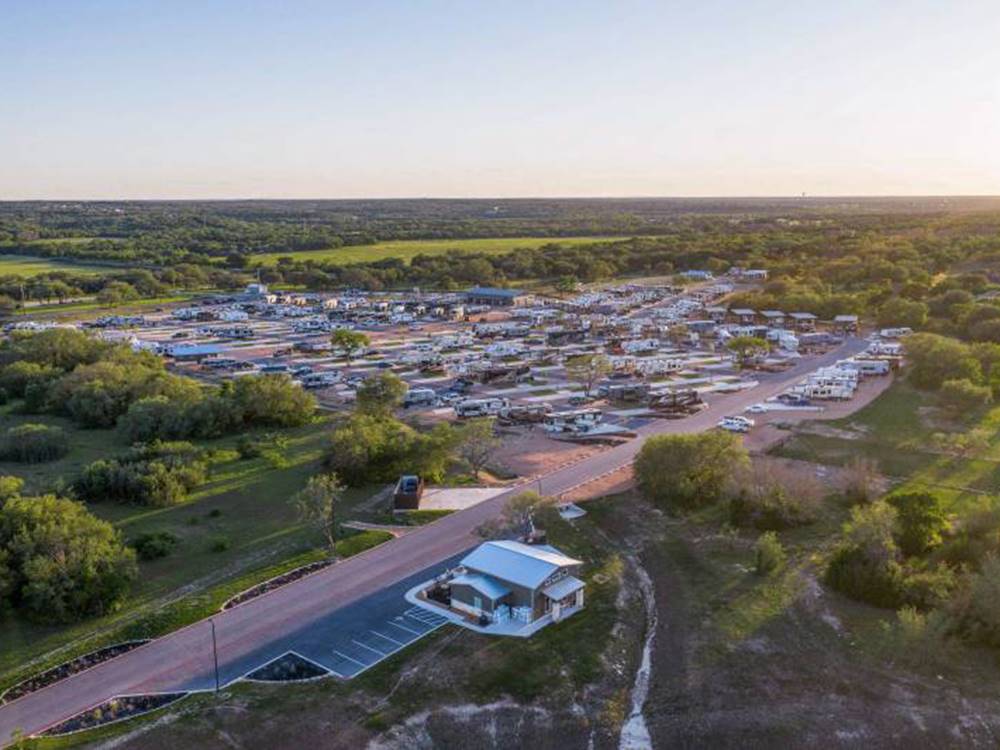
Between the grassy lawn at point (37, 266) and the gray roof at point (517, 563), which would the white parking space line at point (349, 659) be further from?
the grassy lawn at point (37, 266)

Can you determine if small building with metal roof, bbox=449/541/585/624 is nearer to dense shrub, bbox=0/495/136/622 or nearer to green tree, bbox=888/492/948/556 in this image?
dense shrub, bbox=0/495/136/622

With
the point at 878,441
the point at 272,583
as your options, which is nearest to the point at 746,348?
the point at 878,441

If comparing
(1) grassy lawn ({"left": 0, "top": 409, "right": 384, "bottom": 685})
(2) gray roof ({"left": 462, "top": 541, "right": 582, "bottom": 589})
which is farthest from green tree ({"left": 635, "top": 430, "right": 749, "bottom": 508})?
(1) grassy lawn ({"left": 0, "top": 409, "right": 384, "bottom": 685})

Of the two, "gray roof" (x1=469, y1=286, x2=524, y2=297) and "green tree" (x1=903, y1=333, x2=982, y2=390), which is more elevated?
"green tree" (x1=903, y1=333, x2=982, y2=390)

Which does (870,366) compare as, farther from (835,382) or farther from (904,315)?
(904,315)

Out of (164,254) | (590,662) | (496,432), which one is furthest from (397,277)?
(590,662)

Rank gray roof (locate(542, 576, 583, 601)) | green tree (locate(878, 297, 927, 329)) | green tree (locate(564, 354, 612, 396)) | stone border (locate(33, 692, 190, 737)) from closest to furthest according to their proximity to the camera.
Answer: stone border (locate(33, 692, 190, 737)), gray roof (locate(542, 576, 583, 601)), green tree (locate(564, 354, 612, 396)), green tree (locate(878, 297, 927, 329))
